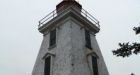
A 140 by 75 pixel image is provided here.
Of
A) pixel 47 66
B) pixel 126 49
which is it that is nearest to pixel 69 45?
pixel 47 66

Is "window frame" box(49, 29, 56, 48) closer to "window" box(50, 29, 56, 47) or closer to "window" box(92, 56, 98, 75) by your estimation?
"window" box(50, 29, 56, 47)

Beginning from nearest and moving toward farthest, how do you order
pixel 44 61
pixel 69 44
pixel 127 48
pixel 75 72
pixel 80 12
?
pixel 127 48 → pixel 75 72 → pixel 69 44 → pixel 44 61 → pixel 80 12

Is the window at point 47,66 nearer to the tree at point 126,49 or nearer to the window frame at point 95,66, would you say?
the window frame at point 95,66

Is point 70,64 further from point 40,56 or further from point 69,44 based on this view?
point 40,56


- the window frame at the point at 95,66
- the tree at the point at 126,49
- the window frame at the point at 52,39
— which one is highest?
the window frame at the point at 52,39

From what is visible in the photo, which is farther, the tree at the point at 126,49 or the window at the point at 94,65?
the window at the point at 94,65

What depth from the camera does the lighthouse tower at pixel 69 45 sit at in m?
23.8

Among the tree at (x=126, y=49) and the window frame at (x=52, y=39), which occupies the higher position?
the window frame at (x=52, y=39)

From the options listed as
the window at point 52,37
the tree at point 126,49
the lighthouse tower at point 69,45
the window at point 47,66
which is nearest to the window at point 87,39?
the lighthouse tower at point 69,45

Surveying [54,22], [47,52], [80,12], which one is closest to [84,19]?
[80,12]

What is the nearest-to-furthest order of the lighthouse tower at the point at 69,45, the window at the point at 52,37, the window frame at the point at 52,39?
the lighthouse tower at the point at 69,45, the window frame at the point at 52,39, the window at the point at 52,37

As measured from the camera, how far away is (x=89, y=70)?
24.5 metres

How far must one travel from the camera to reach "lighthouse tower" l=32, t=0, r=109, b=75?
23.8 meters

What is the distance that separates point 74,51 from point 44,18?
6.70m
